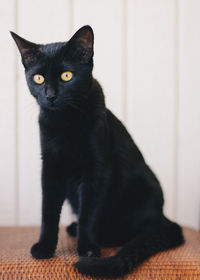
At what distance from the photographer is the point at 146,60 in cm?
142

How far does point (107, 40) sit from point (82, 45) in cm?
51

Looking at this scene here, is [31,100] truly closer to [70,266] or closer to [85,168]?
[85,168]

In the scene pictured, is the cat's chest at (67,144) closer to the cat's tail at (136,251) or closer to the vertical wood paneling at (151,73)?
the cat's tail at (136,251)

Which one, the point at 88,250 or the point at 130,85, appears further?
the point at 130,85

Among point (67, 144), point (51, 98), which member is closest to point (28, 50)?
point (51, 98)

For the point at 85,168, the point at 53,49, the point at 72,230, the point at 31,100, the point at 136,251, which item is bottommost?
the point at 72,230

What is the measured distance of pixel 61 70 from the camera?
2.94 ft

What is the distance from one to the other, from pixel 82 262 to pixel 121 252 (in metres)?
0.11

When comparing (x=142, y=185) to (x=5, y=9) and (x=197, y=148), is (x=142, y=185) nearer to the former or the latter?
(x=197, y=148)

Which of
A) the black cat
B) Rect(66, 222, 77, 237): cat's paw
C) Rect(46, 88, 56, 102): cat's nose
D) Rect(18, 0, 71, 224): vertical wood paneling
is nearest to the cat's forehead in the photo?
the black cat

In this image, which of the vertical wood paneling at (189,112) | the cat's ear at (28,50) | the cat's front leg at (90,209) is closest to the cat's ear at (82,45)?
the cat's ear at (28,50)

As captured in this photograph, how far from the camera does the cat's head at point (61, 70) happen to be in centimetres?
89

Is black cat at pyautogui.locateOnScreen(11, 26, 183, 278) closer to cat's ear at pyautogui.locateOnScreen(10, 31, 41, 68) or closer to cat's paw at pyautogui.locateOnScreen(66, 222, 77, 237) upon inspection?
cat's ear at pyautogui.locateOnScreen(10, 31, 41, 68)

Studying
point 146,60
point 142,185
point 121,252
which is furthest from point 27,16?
point 121,252
